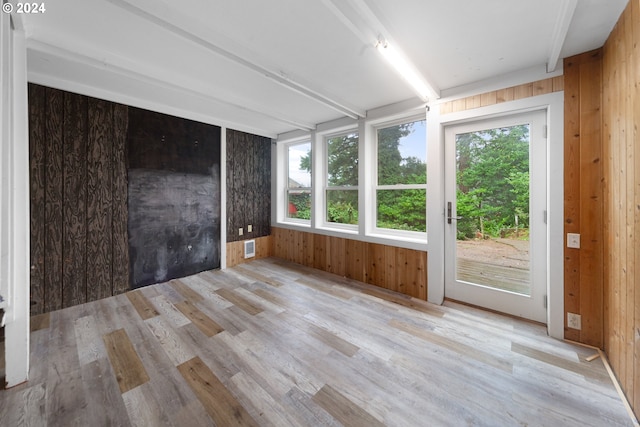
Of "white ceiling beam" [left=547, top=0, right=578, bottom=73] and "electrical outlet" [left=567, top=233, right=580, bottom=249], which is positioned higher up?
"white ceiling beam" [left=547, top=0, right=578, bottom=73]

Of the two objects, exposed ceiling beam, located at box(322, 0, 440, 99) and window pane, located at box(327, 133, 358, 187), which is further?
window pane, located at box(327, 133, 358, 187)

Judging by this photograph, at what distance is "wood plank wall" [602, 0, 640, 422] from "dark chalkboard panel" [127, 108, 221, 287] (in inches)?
171

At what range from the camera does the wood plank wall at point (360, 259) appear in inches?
115

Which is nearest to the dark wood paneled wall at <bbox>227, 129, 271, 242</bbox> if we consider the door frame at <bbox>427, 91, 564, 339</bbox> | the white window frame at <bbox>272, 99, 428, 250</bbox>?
the white window frame at <bbox>272, 99, 428, 250</bbox>

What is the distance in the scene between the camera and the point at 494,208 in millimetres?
2508

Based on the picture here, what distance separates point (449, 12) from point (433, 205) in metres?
1.79

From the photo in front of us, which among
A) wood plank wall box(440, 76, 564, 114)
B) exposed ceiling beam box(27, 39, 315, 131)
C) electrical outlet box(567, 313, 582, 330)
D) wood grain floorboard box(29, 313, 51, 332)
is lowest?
wood grain floorboard box(29, 313, 51, 332)

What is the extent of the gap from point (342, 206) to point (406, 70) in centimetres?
218

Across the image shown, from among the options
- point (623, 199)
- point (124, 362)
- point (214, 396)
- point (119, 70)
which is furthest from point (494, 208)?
point (119, 70)

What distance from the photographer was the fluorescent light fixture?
179cm

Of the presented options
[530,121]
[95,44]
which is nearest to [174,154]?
[95,44]

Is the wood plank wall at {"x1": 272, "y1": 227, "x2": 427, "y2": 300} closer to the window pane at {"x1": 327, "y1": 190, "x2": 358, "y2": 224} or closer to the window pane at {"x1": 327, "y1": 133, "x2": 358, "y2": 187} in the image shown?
the window pane at {"x1": 327, "y1": 190, "x2": 358, "y2": 224}

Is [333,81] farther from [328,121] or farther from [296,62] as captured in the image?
[328,121]

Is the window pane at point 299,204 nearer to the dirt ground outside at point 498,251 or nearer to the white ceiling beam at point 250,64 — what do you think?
the white ceiling beam at point 250,64
